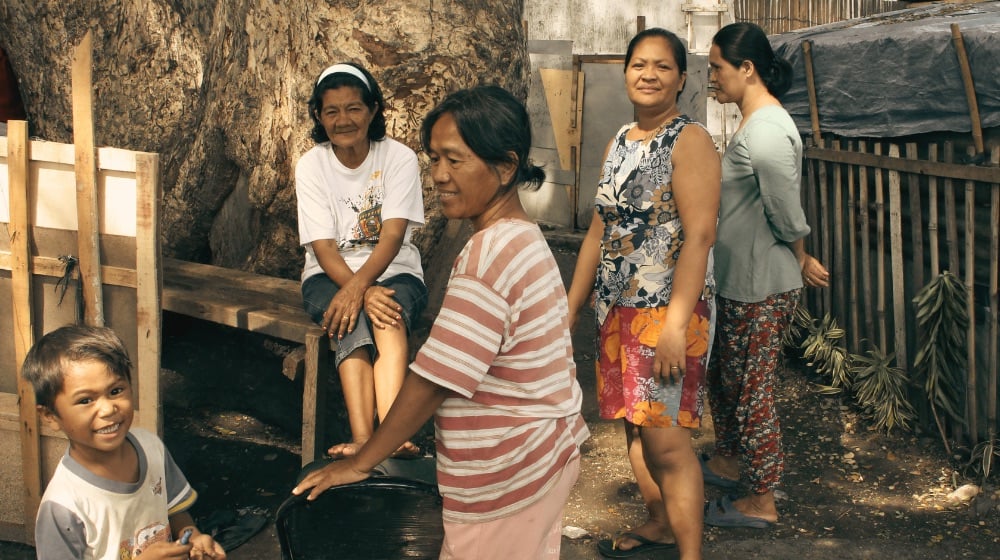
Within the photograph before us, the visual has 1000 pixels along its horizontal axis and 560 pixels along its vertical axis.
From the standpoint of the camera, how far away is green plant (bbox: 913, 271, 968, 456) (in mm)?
4449

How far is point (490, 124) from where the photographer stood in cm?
199

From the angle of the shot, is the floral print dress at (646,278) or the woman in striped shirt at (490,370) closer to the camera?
the woman in striped shirt at (490,370)

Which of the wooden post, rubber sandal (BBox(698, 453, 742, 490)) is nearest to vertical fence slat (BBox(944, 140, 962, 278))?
the wooden post

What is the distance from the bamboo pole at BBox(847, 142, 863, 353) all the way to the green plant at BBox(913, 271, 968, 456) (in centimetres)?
60

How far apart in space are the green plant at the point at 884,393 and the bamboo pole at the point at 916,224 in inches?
17.2

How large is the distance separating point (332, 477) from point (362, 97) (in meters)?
2.06

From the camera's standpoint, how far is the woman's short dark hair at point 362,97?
3.70m

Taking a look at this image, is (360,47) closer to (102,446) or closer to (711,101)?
(102,446)

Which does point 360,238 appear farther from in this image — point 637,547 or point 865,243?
point 865,243

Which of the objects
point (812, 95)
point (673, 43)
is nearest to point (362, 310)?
point (673, 43)

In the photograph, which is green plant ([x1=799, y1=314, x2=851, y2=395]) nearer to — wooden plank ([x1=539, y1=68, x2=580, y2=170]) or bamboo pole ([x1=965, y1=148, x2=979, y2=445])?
bamboo pole ([x1=965, y1=148, x2=979, y2=445])

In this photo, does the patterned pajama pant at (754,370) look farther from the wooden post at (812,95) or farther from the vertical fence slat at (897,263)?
the wooden post at (812,95)

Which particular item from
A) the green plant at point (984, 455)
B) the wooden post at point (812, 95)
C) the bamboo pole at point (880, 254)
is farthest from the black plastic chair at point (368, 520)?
the wooden post at point (812, 95)

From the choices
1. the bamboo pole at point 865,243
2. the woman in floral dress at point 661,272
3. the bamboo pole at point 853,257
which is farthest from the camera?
the bamboo pole at point 853,257
